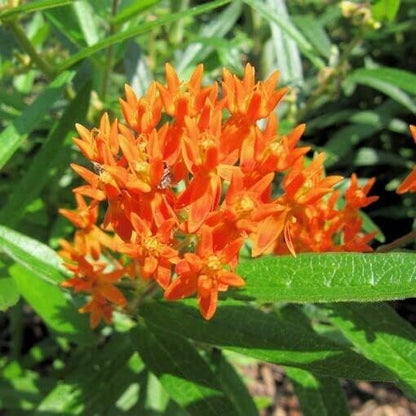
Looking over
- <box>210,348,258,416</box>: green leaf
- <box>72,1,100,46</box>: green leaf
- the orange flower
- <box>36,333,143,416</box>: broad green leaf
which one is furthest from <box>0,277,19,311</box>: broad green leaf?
<box>72,1,100,46</box>: green leaf

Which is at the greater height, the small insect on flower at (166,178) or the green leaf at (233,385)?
the small insect on flower at (166,178)

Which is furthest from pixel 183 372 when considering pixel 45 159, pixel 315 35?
pixel 315 35

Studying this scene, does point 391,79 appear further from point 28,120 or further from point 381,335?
point 28,120

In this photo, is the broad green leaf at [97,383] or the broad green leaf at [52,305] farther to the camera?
the broad green leaf at [97,383]

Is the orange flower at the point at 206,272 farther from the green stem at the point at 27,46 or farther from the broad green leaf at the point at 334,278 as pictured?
the green stem at the point at 27,46

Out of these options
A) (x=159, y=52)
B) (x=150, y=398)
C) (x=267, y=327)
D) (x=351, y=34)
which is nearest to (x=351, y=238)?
(x=267, y=327)

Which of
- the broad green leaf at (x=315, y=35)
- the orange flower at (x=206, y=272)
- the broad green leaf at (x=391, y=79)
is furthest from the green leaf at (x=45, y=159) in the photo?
the broad green leaf at (x=315, y=35)

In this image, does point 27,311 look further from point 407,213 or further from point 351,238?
point 351,238

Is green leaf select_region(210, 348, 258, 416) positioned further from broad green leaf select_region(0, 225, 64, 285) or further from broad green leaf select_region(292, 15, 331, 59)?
broad green leaf select_region(292, 15, 331, 59)
